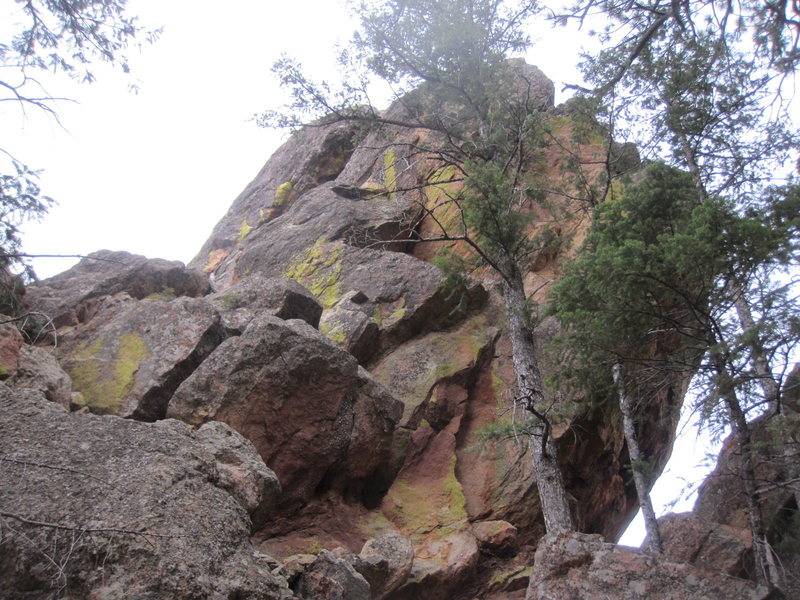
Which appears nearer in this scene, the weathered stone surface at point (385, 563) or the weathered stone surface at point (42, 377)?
the weathered stone surface at point (385, 563)

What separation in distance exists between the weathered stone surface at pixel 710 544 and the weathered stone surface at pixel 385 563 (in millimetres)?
5715

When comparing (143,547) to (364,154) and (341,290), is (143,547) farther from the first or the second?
(364,154)

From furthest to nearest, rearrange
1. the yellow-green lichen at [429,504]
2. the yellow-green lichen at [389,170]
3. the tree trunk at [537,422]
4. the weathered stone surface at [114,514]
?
1. the yellow-green lichen at [389,170]
2. the yellow-green lichen at [429,504]
3. the tree trunk at [537,422]
4. the weathered stone surface at [114,514]

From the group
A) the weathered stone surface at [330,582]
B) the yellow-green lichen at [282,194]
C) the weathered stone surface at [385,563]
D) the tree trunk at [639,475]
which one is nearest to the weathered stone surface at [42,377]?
the weathered stone surface at [385,563]

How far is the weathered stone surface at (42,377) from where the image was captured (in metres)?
9.37

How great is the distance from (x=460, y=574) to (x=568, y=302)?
4.27 metres

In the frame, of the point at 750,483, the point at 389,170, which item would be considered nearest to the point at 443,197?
the point at 389,170

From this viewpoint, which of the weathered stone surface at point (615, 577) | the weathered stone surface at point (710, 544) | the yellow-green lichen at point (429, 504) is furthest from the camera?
the weathered stone surface at point (710, 544)

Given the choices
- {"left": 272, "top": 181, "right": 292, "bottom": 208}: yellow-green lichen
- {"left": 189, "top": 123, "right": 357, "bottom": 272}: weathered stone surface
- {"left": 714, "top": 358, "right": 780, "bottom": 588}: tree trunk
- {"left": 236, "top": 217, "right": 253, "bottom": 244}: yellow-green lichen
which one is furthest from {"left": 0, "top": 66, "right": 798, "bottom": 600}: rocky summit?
{"left": 272, "top": 181, "right": 292, "bottom": 208}: yellow-green lichen

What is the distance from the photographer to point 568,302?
10.2 m

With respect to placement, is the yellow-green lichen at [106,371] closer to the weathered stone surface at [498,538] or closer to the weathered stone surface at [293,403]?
the weathered stone surface at [293,403]

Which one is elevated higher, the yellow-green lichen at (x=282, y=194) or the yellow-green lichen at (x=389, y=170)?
the yellow-green lichen at (x=389, y=170)

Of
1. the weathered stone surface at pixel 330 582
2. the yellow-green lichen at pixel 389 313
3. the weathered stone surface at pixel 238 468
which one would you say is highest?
the yellow-green lichen at pixel 389 313

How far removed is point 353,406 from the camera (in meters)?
11.0
